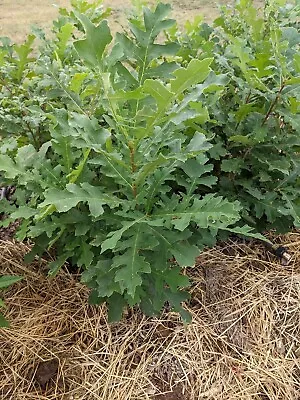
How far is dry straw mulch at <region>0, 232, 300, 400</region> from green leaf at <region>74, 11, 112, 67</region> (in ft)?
1.58

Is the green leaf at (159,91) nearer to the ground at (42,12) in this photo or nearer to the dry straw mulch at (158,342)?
the dry straw mulch at (158,342)

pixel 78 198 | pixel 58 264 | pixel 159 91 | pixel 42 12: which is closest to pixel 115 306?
pixel 58 264

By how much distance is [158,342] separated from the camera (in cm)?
Result: 99

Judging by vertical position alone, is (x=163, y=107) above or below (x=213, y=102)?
above

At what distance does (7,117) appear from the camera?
0.93 meters

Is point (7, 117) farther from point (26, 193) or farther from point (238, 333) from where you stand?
point (238, 333)

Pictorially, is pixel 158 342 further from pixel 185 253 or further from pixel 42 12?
pixel 42 12

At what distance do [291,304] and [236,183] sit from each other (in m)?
0.27

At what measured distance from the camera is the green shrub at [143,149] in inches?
30.1

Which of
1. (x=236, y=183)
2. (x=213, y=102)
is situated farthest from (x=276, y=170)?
(x=213, y=102)

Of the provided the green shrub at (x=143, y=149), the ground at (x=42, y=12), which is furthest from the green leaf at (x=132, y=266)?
the ground at (x=42, y=12)

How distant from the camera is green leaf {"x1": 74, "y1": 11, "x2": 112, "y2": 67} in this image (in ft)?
2.35

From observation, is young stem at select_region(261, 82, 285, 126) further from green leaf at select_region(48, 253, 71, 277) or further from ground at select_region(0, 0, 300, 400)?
Result: green leaf at select_region(48, 253, 71, 277)

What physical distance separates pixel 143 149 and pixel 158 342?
1.28ft
